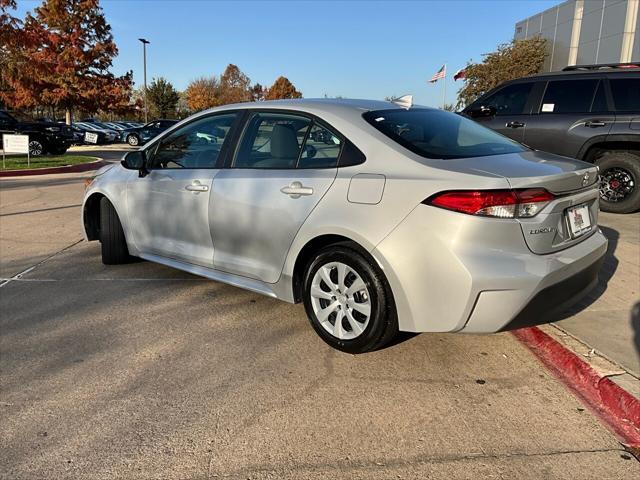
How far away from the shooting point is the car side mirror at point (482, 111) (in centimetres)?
773

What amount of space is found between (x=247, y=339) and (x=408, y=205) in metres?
1.60

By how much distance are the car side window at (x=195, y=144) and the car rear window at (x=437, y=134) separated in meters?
1.35

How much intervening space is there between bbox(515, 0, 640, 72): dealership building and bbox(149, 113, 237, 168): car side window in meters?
21.3

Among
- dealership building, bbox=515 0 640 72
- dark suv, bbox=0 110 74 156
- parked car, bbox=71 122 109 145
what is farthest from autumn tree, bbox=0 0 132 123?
dealership building, bbox=515 0 640 72

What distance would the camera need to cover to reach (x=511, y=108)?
26.1ft

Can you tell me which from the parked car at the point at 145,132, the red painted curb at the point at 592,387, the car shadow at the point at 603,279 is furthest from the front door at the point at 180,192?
the parked car at the point at 145,132

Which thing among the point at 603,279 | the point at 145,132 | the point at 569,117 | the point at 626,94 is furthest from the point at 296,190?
the point at 145,132

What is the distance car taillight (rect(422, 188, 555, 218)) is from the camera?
2.89 m

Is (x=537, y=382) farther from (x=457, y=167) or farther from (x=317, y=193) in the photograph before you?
(x=317, y=193)

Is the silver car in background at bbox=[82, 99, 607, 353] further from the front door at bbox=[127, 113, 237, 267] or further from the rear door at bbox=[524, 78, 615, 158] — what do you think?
the rear door at bbox=[524, 78, 615, 158]

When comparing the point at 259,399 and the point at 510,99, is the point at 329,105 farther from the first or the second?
the point at 510,99

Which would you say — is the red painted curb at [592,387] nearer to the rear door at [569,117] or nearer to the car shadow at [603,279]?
the car shadow at [603,279]

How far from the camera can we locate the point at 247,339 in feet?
12.6

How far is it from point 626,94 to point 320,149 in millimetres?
5486
